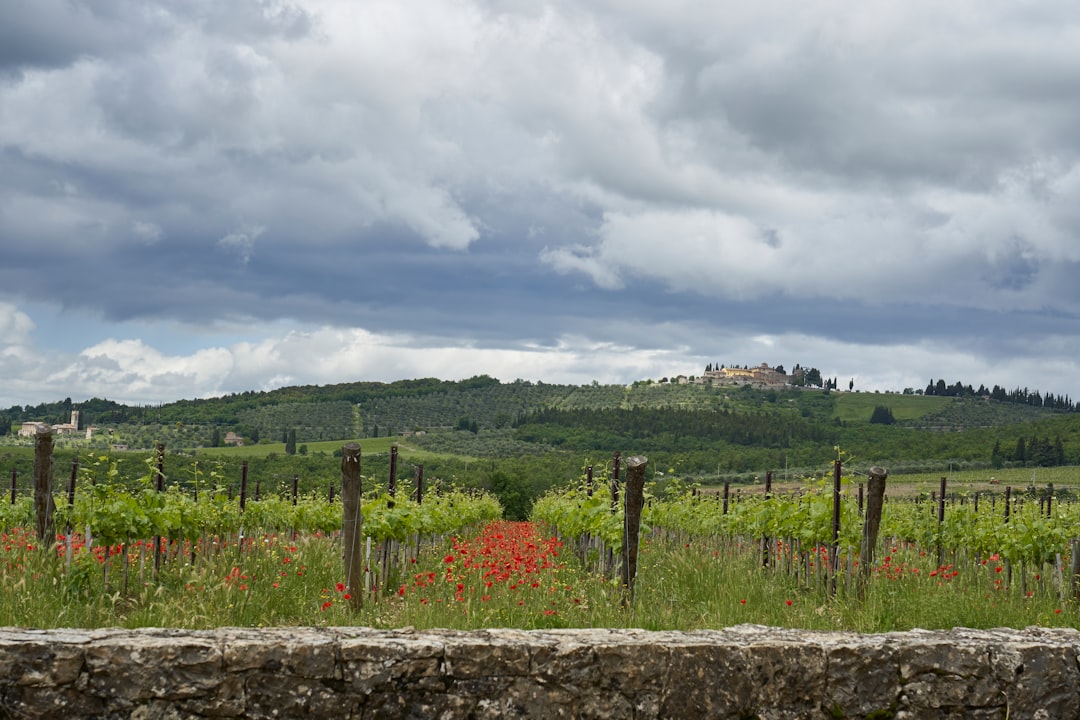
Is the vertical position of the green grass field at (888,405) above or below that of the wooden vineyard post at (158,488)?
above

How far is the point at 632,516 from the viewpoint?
10148 mm

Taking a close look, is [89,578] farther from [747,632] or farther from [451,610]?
[747,632]

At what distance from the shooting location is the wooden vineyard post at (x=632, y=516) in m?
9.92

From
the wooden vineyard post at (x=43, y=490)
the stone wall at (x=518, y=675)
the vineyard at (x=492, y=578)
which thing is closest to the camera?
the stone wall at (x=518, y=675)

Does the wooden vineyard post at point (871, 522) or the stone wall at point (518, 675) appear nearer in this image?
the stone wall at point (518, 675)

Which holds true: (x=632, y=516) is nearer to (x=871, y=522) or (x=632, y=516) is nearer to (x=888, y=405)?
(x=871, y=522)

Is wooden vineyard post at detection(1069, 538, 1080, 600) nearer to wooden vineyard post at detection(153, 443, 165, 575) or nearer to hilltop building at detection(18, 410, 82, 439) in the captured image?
wooden vineyard post at detection(153, 443, 165, 575)

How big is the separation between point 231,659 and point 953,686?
3862 millimetres

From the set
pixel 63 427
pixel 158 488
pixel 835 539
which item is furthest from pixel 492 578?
pixel 63 427

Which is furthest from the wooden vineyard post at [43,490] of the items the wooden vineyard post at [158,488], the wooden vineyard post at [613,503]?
the wooden vineyard post at [613,503]

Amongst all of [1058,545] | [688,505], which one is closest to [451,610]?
[1058,545]

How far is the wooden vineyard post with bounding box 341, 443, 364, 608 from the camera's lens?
367 inches

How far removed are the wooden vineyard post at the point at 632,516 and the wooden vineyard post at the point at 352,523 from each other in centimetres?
300

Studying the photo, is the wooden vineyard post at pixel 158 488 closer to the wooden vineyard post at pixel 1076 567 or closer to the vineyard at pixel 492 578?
the vineyard at pixel 492 578
